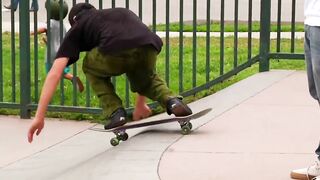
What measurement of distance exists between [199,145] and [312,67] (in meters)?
1.60

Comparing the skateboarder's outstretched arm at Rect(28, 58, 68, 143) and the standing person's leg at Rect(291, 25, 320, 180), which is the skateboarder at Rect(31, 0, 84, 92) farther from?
the standing person's leg at Rect(291, 25, 320, 180)

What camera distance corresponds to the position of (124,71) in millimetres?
6434

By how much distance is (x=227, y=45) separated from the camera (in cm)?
1186

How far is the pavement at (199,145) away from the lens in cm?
529

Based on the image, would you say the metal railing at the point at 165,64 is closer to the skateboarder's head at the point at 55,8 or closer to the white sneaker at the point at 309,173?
the skateboarder's head at the point at 55,8

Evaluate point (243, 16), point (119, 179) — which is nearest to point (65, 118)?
point (119, 179)

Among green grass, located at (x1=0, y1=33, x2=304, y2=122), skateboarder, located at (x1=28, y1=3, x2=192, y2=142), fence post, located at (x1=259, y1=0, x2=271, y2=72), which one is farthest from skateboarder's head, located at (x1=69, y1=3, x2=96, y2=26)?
fence post, located at (x1=259, y1=0, x2=271, y2=72)

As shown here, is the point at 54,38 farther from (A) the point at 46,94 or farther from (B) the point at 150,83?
(A) the point at 46,94

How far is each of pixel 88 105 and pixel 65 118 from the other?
14.8 inches

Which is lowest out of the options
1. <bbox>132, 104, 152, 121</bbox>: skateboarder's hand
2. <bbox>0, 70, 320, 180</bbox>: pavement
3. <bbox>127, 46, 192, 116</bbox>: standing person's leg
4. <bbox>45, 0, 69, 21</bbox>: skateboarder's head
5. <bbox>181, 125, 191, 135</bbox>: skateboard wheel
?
<bbox>0, 70, 320, 180</bbox>: pavement

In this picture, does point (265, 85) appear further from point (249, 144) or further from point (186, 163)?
point (186, 163)

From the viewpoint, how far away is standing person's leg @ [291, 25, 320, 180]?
4465 millimetres

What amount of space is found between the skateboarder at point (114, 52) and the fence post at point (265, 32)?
2.70 metres

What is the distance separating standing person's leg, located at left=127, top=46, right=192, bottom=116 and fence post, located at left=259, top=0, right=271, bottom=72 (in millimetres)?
2696
